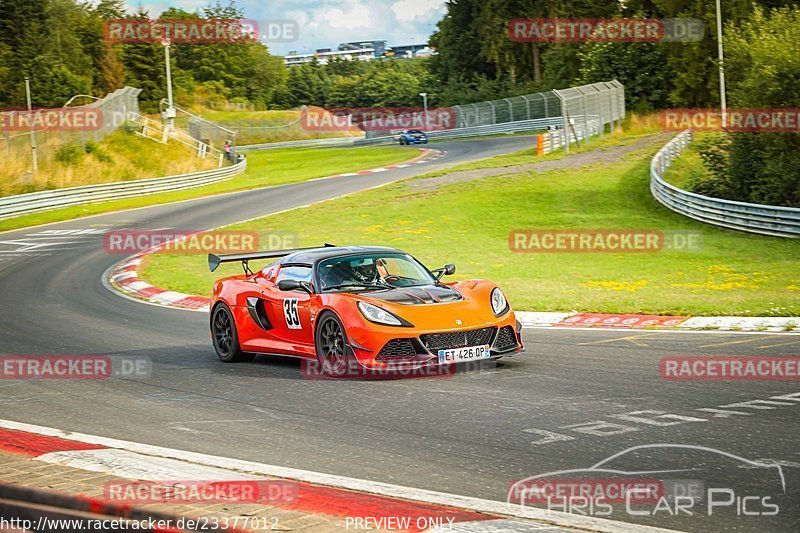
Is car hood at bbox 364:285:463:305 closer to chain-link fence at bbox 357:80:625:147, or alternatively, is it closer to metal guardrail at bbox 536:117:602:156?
chain-link fence at bbox 357:80:625:147

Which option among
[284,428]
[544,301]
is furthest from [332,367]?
[544,301]

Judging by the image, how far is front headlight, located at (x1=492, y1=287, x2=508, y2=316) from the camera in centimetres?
1070

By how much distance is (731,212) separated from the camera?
26.3 metres

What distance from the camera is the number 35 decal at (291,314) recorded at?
11250 mm
